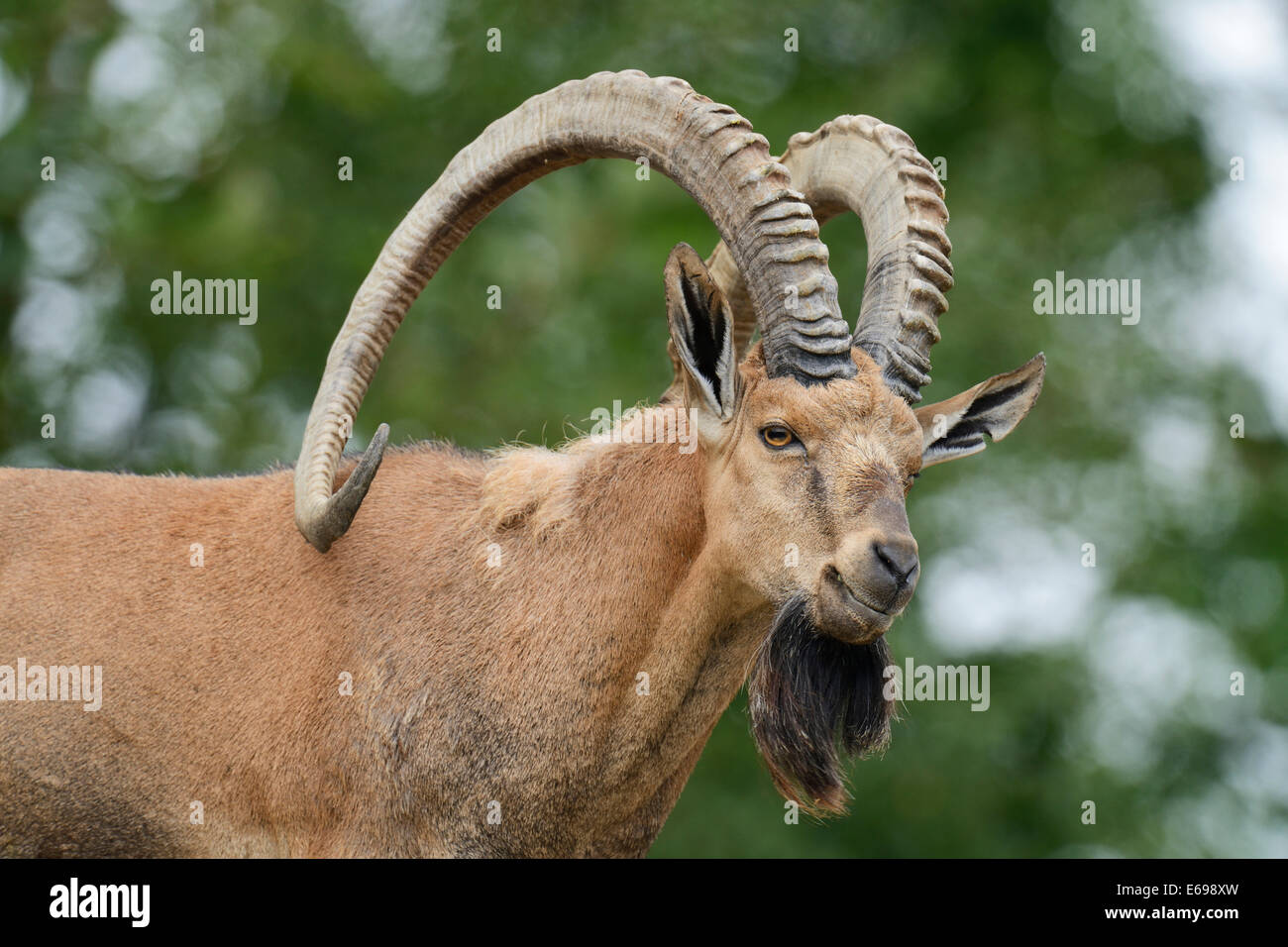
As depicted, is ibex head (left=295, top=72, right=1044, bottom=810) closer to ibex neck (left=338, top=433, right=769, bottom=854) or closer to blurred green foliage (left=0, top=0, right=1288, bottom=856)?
ibex neck (left=338, top=433, right=769, bottom=854)

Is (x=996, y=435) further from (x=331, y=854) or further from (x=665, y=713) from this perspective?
(x=331, y=854)

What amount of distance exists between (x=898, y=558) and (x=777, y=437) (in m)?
0.86

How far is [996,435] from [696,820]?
14011mm

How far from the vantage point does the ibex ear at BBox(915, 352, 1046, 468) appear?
7312mm

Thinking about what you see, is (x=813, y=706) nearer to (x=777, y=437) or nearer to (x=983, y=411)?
(x=777, y=437)

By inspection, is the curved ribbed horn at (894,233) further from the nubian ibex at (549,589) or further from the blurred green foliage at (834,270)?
the blurred green foliage at (834,270)

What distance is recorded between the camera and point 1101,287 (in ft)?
74.9

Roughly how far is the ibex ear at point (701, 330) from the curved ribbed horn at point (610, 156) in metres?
0.20

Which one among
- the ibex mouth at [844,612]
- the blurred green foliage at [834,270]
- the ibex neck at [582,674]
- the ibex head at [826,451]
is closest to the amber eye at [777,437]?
the ibex head at [826,451]

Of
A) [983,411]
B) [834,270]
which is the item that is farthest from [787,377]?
[834,270]

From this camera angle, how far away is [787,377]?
6633 millimetres

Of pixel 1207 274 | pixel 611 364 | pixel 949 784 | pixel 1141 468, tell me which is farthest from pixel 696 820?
pixel 1207 274

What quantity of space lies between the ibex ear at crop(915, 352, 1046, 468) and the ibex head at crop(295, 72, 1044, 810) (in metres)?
0.01
